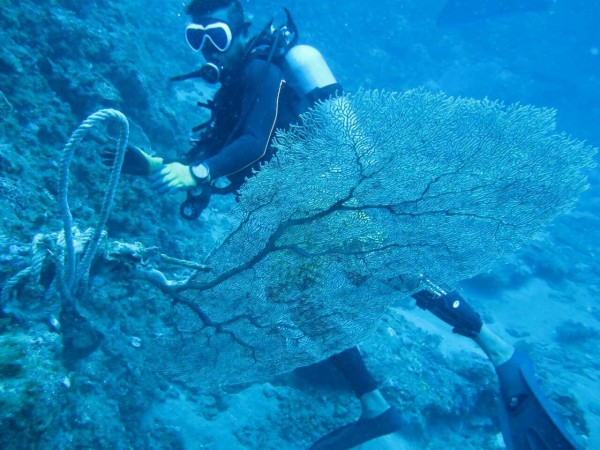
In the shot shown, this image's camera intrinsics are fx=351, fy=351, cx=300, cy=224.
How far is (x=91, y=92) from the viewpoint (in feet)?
16.5

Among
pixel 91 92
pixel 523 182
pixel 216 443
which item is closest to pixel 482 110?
pixel 523 182

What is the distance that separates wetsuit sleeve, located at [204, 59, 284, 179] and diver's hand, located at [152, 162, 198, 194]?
18cm

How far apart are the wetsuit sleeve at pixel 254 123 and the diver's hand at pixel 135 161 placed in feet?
1.68

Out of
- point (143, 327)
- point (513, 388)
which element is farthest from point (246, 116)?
point (513, 388)

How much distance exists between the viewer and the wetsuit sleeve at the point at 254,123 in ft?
9.18

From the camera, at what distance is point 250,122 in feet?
9.66

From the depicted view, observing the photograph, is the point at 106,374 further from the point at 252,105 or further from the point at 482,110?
the point at 482,110

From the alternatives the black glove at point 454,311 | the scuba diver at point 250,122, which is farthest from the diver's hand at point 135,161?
the black glove at point 454,311

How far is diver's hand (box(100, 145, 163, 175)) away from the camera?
274 cm

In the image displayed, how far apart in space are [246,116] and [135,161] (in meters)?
0.97

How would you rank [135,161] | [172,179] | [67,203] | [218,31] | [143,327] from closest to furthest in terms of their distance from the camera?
[67,203] → [172,179] → [135,161] → [218,31] → [143,327]

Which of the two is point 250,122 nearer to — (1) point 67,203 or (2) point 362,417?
(1) point 67,203

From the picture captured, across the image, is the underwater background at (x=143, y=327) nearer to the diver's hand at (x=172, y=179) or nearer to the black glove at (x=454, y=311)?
the diver's hand at (x=172, y=179)

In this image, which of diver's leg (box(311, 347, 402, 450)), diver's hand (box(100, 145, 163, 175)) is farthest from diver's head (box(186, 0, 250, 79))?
diver's leg (box(311, 347, 402, 450))
